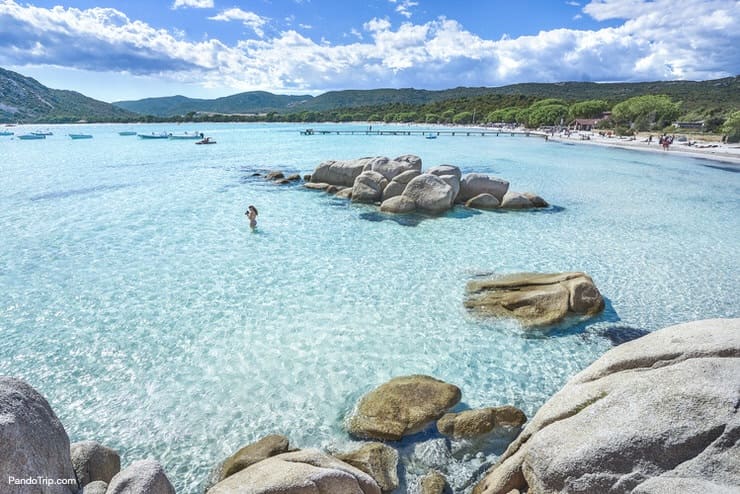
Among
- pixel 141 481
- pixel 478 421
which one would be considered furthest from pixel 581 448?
pixel 141 481

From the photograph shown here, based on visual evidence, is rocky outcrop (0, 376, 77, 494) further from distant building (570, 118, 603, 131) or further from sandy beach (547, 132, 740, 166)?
distant building (570, 118, 603, 131)

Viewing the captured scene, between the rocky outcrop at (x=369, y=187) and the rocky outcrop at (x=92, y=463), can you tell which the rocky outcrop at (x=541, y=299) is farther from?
the rocky outcrop at (x=369, y=187)

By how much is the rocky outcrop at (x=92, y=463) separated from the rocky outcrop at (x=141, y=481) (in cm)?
92

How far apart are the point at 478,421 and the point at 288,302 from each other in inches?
223

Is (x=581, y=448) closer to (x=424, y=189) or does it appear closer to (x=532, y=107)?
(x=424, y=189)

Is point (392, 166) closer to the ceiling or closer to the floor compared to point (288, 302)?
closer to the ceiling

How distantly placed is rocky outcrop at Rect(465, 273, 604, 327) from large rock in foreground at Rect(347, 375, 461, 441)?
323 centimetres

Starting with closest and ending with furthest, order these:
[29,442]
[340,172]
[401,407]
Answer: [29,442] < [401,407] < [340,172]

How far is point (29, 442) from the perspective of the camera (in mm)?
3479

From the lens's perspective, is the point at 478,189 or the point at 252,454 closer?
the point at 252,454

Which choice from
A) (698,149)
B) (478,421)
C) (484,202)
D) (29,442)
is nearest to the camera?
(29,442)

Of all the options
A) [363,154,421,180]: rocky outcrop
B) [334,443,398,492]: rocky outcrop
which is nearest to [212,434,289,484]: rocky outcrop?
[334,443,398,492]: rocky outcrop

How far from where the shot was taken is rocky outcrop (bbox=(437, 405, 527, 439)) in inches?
233

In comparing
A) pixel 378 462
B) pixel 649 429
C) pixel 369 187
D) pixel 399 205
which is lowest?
pixel 378 462
